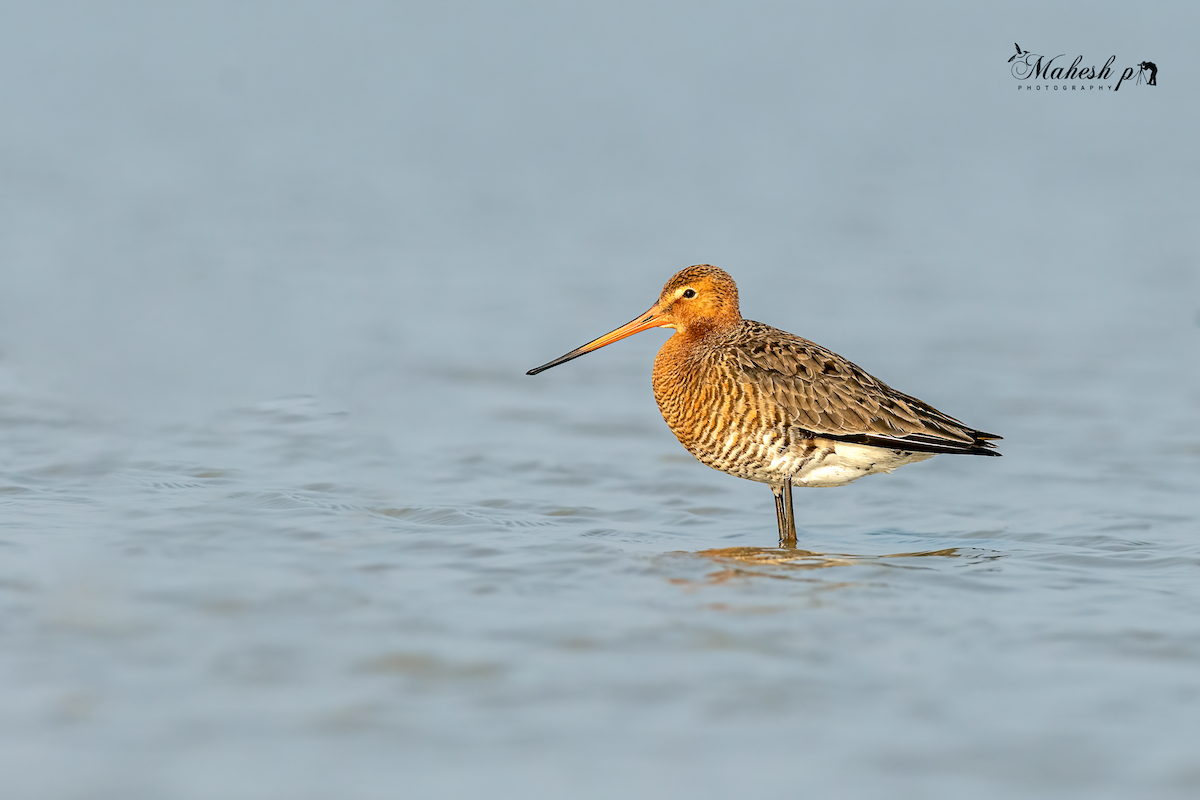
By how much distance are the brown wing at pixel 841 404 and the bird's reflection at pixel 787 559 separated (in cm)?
61

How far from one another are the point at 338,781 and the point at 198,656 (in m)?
1.16

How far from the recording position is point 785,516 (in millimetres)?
8578

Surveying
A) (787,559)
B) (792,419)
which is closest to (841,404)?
Answer: (792,419)

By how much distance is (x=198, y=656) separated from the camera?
5.76 metres

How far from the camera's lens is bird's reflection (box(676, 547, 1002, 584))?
24.1 ft

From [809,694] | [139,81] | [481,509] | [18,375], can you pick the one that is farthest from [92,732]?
[139,81]

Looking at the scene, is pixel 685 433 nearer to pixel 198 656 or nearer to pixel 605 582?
pixel 605 582

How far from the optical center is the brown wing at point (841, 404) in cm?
831

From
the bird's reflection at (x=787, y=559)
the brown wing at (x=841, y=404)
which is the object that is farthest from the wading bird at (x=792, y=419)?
the bird's reflection at (x=787, y=559)

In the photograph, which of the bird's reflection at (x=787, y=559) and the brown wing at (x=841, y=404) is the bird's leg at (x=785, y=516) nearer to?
the bird's reflection at (x=787, y=559)

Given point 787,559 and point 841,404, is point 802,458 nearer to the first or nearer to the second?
point 841,404

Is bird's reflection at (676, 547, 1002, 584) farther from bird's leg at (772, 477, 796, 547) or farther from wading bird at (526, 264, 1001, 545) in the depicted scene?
wading bird at (526, 264, 1001, 545)

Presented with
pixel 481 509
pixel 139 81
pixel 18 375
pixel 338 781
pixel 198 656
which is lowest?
pixel 338 781

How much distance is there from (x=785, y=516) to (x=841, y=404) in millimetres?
680
